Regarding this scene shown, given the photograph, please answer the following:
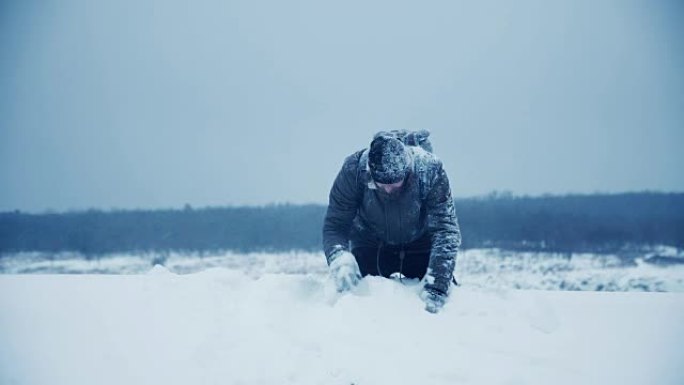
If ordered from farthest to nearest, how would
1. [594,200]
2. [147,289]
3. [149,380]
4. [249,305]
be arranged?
[594,200], [147,289], [249,305], [149,380]

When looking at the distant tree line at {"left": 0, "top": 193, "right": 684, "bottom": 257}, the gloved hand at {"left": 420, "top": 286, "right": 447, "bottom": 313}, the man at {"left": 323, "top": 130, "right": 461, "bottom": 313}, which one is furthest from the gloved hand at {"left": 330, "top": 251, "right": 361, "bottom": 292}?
the distant tree line at {"left": 0, "top": 193, "right": 684, "bottom": 257}

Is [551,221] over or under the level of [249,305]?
under

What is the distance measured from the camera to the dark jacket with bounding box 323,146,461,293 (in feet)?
9.86

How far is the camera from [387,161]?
2744mm

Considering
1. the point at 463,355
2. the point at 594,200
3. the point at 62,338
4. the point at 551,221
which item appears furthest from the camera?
the point at 594,200

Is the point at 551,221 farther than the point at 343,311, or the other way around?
the point at 551,221

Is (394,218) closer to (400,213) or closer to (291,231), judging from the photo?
(400,213)

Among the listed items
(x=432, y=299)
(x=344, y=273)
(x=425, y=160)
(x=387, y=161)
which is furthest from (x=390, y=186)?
(x=432, y=299)

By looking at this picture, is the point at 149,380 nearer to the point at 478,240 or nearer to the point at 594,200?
the point at 478,240

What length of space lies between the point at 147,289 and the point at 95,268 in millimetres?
22006

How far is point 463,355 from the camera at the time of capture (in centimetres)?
220

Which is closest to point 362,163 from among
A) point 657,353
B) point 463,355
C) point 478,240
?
point 463,355

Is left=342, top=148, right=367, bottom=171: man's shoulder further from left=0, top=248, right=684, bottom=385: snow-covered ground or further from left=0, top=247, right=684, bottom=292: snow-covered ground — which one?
left=0, top=247, right=684, bottom=292: snow-covered ground

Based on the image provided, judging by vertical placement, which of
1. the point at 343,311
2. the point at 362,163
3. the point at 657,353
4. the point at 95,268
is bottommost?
the point at 95,268
